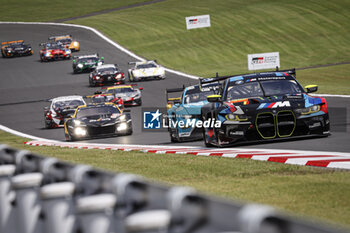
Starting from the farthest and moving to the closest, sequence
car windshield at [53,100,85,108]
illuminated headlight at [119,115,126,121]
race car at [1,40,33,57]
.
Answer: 1. race car at [1,40,33,57]
2. car windshield at [53,100,85,108]
3. illuminated headlight at [119,115,126,121]

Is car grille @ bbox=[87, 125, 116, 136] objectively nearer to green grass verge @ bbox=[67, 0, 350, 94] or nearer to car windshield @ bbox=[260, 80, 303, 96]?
car windshield @ bbox=[260, 80, 303, 96]

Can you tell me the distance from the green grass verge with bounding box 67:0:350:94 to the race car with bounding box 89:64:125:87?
651 centimetres

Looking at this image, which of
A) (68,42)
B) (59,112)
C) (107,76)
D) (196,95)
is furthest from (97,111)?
(68,42)

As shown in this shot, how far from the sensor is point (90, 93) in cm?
4244

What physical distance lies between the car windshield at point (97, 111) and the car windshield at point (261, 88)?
30.5 feet

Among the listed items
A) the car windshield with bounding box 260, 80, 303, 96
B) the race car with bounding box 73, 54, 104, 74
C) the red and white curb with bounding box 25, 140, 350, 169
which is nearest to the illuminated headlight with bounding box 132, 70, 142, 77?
the race car with bounding box 73, 54, 104, 74

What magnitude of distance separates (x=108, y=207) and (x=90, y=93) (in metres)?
38.8

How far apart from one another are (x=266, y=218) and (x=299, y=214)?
408 cm

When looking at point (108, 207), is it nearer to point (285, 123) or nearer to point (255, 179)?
point (255, 179)

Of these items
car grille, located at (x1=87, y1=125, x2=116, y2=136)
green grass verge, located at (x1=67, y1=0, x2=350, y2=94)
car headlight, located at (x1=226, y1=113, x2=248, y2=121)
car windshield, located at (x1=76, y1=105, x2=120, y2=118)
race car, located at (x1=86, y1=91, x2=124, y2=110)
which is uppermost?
car headlight, located at (x1=226, y1=113, x2=248, y2=121)

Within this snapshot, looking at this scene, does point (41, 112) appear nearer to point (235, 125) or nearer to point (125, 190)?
point (235, 125)

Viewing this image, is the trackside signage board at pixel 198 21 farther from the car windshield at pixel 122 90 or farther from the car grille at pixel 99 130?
the car grille at pixel 99 130

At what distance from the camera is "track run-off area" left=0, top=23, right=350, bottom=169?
40.2ft

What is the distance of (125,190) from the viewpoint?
3.88 meters
